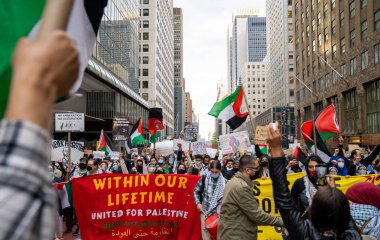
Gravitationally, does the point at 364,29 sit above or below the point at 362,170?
above

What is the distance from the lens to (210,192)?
7059 millimetres

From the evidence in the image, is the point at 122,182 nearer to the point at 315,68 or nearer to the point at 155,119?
the point at 155,119

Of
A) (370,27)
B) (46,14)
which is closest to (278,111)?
(370,27)

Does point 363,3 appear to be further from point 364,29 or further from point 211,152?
point 211,152

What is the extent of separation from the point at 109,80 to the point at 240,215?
3581cm

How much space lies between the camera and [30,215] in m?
0.79

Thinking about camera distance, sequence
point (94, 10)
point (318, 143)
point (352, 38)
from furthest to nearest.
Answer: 1. point (352, 38)
2. point (318, 143)
3. point (94, 10)

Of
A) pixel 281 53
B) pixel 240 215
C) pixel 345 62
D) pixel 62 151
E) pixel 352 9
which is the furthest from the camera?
pixel 281 53

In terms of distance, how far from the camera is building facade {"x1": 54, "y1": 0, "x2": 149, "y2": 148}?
39.4 m

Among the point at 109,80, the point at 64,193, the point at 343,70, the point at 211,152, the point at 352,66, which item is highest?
the point at 343,70

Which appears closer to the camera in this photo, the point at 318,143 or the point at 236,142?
the point at 318,143

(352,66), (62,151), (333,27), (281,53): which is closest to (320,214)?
(62,151)

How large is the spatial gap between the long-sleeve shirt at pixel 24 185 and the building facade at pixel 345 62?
3008cm

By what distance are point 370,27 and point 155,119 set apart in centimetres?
2251
